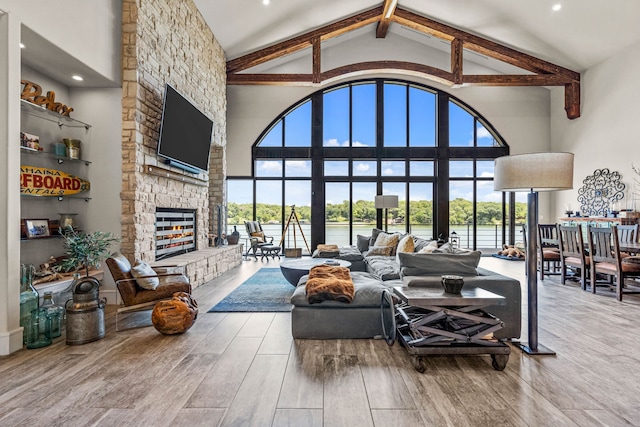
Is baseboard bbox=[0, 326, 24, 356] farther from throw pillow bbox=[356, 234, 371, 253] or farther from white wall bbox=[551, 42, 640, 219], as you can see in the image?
white wall bbox=[551, 42, 640, 219]

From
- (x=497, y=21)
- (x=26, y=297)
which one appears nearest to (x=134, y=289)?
(x=26, y=297)

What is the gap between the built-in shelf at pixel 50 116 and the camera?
3.51m

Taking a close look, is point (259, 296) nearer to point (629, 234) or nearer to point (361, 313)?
point (361, 313)

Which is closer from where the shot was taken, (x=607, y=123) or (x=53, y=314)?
(x=53, y=314)

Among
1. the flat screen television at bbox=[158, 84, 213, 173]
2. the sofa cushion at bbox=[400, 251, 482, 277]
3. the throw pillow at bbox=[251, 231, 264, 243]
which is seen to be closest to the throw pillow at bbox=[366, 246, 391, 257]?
the sofa cushion at bbox=[400, 251, 482, 277]

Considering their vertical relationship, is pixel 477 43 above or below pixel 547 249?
above

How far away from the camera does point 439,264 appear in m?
3.38

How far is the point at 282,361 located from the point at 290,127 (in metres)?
7.87

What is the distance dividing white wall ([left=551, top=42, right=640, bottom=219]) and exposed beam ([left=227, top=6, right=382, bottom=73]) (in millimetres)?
5301

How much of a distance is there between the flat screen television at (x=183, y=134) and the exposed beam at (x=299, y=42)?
270 centimetres

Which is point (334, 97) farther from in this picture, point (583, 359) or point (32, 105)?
point (583, 359)

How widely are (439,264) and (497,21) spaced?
6.82 m

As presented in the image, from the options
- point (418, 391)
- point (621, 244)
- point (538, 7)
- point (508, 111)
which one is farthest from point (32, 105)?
point (508, 111)

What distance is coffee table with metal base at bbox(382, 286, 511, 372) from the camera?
257 centimetres
